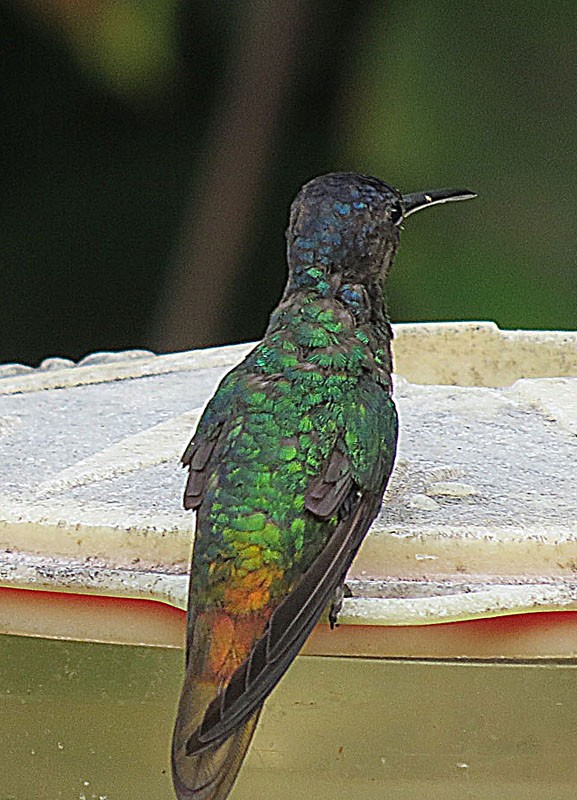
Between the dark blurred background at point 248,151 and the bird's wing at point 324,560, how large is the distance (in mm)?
1398

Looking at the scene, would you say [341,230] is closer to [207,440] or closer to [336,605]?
[207,440]

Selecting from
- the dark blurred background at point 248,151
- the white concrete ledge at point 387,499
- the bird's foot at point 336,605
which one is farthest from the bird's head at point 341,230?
Result: the dark blurred background at point 248,151

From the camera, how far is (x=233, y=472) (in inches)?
30.9

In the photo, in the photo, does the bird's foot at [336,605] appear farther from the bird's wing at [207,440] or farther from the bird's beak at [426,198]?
the bird's beak at [426,198]

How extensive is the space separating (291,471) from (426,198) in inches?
11.2

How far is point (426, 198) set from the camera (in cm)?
97

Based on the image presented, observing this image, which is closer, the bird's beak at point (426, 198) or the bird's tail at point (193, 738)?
the bird's tail at point (193, 738)

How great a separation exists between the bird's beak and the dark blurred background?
3.82ft

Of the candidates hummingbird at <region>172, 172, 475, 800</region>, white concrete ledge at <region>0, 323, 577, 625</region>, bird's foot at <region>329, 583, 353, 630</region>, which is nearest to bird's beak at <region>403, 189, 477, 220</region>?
hummingbird at <region>172, 172, 475, 800</region>

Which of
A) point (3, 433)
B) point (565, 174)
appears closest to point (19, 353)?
point (565, 174)

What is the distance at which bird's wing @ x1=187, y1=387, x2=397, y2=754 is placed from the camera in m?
0.68

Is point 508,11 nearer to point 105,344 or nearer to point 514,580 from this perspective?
point 105,344

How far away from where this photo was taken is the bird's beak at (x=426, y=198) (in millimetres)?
937

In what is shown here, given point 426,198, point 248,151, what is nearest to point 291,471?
point 426,198
